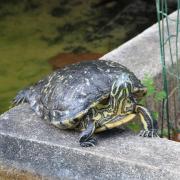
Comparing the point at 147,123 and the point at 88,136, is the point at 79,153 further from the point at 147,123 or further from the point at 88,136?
the point at 147,123

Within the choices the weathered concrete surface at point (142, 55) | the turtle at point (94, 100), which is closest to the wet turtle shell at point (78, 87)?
the turtle at point (94, 100)

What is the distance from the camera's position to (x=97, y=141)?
131 inches

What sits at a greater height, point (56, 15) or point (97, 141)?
point (97, 141)

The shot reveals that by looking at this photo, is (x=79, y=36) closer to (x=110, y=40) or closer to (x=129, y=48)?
(x=110, y=40)

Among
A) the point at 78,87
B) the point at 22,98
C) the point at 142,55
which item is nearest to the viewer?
the point at 78,87

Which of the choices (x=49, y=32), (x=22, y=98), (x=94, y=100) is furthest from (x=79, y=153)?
(x=49, y=32)

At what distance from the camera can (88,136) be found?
328cm

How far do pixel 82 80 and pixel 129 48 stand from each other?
1169mm

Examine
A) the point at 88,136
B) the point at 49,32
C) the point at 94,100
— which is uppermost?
the point at 94,100

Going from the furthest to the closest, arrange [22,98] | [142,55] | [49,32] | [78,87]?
1. [49,32]
2. [142,55]
3. [22,98]
4. [78,87]

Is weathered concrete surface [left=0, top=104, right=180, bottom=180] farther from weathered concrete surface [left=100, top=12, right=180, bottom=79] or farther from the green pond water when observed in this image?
the green pond water

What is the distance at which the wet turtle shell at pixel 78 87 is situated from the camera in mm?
3281

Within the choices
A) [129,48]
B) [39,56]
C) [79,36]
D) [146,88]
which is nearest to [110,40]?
[79,36]

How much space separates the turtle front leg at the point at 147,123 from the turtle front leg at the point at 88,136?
0.87ft
